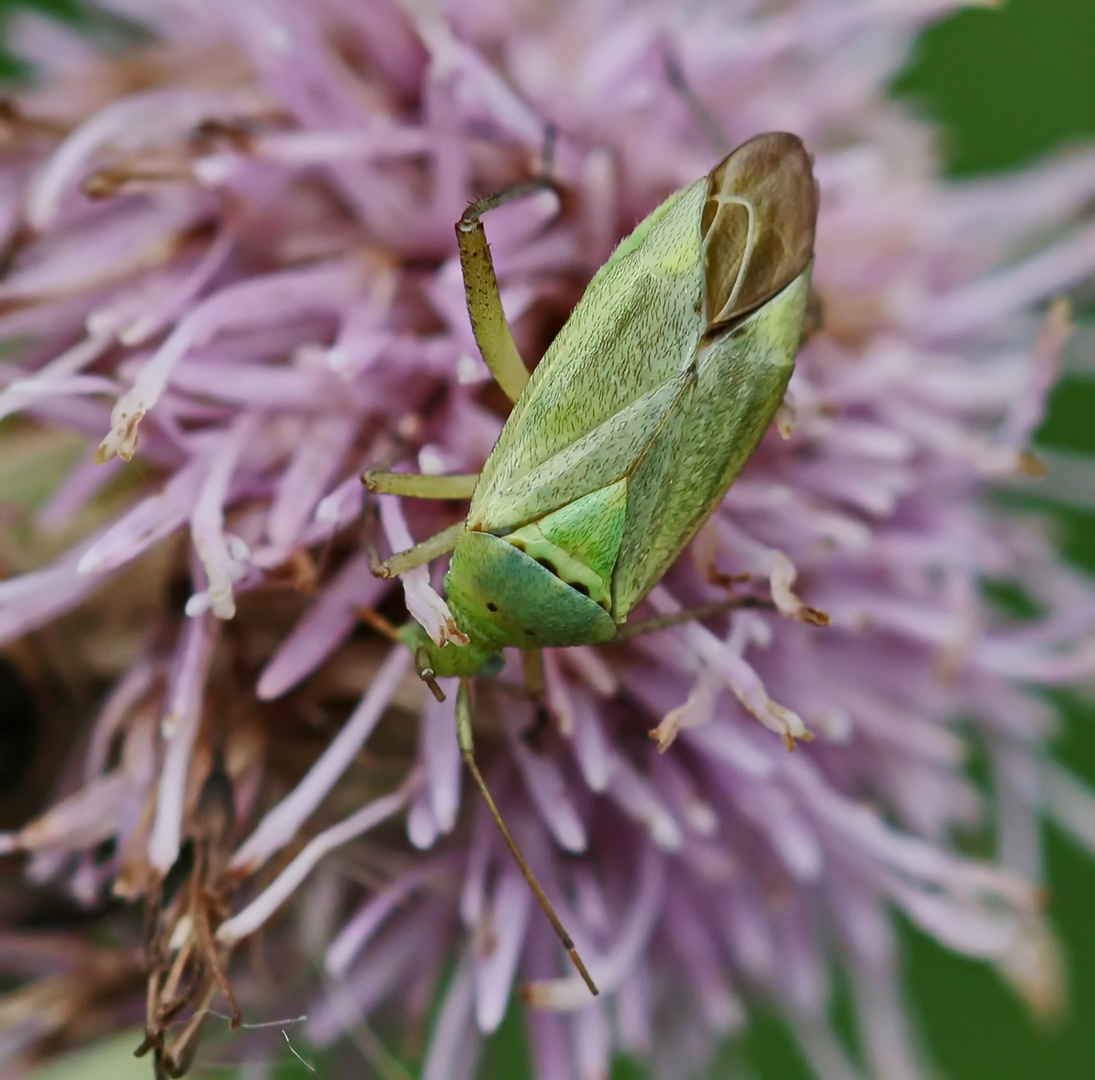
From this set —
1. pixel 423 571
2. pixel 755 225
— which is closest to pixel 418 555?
pixel 423 571

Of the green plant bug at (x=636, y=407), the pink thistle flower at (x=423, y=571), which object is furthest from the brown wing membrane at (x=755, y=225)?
the pink thistle flower at (x=423, y=571)

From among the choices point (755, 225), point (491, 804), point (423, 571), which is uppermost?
point (755, 225)

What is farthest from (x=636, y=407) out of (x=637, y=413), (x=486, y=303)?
(x=486, y=303)

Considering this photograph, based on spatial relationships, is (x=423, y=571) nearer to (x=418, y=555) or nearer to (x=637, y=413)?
(x=418, y=555)

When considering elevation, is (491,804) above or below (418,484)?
below

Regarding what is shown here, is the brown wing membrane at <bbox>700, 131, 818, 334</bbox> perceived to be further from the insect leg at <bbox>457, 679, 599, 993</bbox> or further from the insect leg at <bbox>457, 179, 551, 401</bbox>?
the insect leg at <bbox>457, 679, 599, 993</bbox>

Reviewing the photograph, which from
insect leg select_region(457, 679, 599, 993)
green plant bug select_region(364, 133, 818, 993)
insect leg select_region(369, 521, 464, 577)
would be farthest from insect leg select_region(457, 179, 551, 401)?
insect leg select_region(457, 679, 599, 993)
